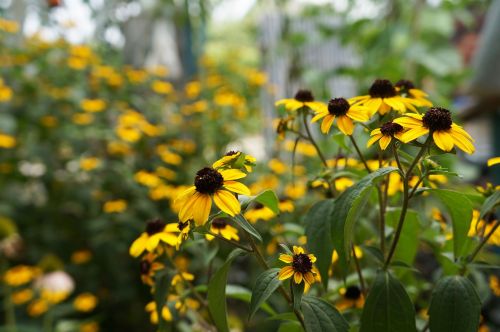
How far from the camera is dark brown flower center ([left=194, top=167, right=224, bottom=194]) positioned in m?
0.42

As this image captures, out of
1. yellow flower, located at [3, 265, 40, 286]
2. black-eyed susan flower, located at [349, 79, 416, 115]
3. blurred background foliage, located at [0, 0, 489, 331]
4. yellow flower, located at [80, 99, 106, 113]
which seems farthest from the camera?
yellow flower, located at [80, 99, 106, 113]

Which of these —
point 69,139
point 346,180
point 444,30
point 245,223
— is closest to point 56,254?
point 69,139

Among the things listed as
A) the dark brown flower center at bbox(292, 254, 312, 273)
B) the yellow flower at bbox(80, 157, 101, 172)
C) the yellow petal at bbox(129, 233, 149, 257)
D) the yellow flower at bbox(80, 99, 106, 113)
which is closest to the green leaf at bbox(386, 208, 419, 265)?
the dark brown flower center at bbox(292, 254, 312, 273)

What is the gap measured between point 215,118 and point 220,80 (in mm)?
330

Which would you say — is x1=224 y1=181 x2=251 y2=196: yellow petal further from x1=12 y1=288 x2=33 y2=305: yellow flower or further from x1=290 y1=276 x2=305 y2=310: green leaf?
x1=12 y1=288 x2=33 y2=305: yellow flower

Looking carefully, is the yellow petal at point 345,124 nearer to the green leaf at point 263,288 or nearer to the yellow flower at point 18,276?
the green leaf at point 263,288

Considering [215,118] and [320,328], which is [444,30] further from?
[320,328]

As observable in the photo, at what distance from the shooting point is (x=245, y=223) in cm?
42

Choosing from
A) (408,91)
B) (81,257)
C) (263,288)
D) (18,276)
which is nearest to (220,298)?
(263,288)

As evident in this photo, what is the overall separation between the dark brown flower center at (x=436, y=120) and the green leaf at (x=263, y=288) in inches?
7.0

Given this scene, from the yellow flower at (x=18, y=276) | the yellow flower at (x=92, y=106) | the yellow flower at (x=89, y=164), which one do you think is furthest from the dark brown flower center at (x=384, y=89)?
the yellow flower at (x=92, y=106)

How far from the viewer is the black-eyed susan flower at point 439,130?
1.32ft

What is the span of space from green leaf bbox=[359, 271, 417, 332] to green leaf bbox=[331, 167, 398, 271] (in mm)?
41

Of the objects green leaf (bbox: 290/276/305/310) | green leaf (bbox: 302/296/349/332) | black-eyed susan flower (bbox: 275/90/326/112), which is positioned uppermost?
black-eyed susan flower (bbox: 275/90/326/112)
